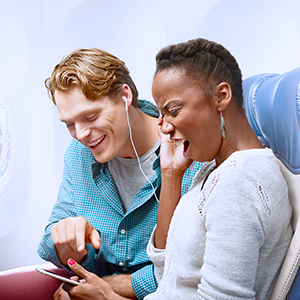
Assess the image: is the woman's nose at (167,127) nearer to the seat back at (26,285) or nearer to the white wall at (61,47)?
the seat back at (26,285)

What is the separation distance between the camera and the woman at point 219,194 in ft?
2.13

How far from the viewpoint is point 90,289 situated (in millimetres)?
1166

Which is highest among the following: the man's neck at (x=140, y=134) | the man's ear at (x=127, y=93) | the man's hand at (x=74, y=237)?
the man's ear at (x=127, y=93)

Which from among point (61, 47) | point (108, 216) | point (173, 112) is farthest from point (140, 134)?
point (61, 47)

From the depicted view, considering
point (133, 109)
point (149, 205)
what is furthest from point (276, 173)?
point (133, 109)

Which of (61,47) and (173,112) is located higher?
(61,47)

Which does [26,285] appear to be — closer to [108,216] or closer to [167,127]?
[108,216]

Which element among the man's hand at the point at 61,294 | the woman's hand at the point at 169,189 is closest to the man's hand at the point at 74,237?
the man's hand at the point at 61,294

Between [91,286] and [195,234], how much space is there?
578 mm

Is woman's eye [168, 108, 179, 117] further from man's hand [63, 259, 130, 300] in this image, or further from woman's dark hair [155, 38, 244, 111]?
man's hand [63, 259, 130, 300]

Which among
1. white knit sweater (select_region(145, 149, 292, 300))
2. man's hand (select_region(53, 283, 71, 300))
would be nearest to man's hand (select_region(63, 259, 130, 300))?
man's hand (select_region(53, 283, 71, 300))

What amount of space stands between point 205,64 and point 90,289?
2.73 ft

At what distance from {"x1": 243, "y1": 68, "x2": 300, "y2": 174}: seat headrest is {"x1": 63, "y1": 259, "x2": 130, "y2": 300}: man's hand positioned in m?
0.71

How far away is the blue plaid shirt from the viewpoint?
4.09 feet
